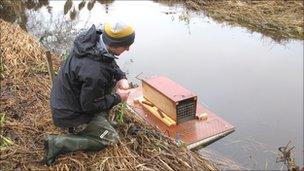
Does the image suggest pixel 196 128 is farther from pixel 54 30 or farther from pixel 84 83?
pixel 54 30

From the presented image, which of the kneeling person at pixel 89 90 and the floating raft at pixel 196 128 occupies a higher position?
the kneeling person at pixel 89 90

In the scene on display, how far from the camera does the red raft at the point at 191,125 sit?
16.9ft

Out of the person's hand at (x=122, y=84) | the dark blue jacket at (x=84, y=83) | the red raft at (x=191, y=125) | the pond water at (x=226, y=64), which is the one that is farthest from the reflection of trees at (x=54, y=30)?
the dark blue jacket at (x=84, y=83)

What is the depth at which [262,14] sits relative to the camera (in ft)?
32.1

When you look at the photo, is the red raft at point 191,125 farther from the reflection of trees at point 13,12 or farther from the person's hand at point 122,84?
the reflection of trees at point 13,12

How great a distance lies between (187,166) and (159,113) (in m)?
2.02

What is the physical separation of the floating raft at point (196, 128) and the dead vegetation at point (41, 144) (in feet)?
3.67

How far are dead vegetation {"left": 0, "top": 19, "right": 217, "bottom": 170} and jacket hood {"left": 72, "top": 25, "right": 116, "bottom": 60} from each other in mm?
840

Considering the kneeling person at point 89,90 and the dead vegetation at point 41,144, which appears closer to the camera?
the kneeling person at point 89,90

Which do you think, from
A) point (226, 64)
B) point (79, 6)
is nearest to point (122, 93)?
point (226, 64)

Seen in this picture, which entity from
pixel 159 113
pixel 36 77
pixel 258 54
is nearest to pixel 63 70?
pixel 36 77

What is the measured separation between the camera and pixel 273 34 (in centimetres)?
892

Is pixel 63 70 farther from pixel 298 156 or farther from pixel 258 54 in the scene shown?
pixel 258 54

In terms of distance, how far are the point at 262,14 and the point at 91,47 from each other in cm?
734
